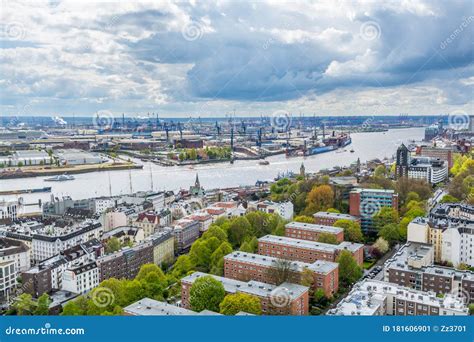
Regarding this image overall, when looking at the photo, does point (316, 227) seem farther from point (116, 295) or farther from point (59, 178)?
point (59, 178)

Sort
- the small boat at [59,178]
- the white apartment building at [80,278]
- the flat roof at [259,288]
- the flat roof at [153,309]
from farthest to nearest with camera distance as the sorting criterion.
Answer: the small boat at [59,178] → the white apartment building at [80,278] → the flat roof at [259,288] → the flat roof at [153,309]

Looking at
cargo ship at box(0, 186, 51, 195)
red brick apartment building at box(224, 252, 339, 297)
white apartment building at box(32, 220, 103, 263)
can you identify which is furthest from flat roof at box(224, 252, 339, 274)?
cargo ship at box(0, 186, 51, 195)

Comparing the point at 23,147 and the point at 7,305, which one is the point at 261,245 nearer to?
the point at 7,305

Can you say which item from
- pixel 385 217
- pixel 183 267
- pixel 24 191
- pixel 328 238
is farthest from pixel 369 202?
pixel 24 191

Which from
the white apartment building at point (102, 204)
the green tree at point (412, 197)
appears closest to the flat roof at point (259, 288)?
the green tree at point (412, 197)

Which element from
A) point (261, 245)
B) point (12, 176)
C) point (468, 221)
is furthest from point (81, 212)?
point (12, 176)

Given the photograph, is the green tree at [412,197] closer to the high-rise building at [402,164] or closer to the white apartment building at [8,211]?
the high-rise building at [402,164]
